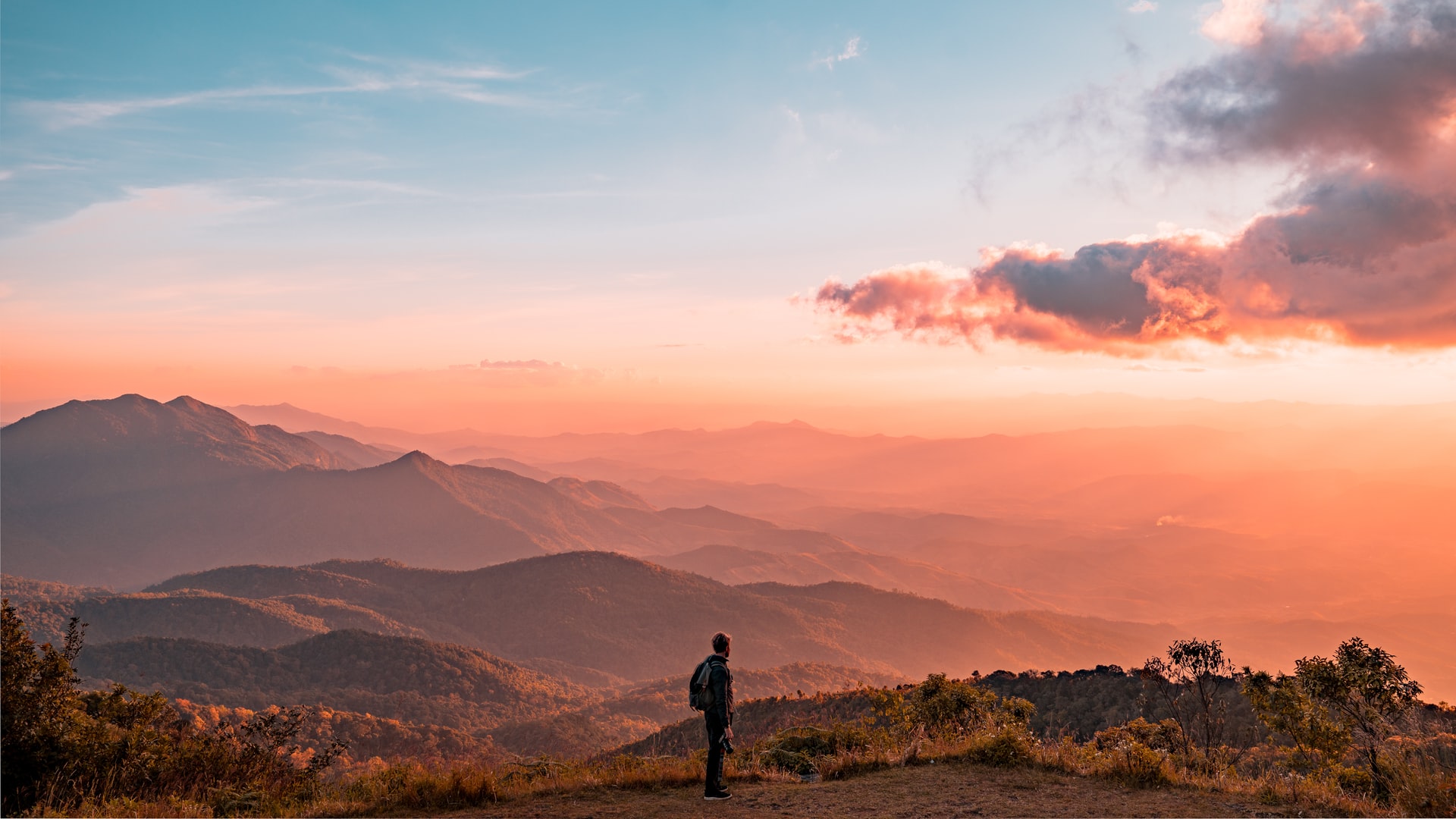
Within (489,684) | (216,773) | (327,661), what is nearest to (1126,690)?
(216,773)

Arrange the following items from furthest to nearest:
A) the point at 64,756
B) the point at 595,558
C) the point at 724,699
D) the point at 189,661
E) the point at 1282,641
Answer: the point at 1282,641 → the point at 595,558 → the point at 189,661 → the point at 724,699 → the point at 64,756

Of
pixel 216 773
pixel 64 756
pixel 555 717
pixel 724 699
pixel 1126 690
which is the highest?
pixel 724 699

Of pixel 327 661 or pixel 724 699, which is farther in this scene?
pixel 327 661

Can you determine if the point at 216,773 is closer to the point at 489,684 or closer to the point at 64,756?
the point at 64,756

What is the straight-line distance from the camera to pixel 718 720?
1098cm

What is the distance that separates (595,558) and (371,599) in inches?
1668

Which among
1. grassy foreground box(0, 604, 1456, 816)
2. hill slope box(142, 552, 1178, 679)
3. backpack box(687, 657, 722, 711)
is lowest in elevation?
→ hill slope box(142, 552, 1178, 679)

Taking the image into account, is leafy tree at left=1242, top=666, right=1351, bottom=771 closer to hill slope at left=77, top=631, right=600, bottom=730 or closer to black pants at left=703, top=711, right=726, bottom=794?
black pants at left=703, top=711, right=726, bottom=794

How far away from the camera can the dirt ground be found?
32.9 feet

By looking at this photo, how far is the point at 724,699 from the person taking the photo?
1108 centimetres

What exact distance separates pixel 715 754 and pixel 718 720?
48 centimetres

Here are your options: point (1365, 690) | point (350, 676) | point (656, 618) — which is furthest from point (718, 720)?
point (656, 618)

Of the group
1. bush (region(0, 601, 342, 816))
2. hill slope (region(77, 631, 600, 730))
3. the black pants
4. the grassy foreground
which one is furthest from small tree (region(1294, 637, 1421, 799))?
hill slope (region(77, 631, 600, 730))

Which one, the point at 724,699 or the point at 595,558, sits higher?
the point at 724,699
